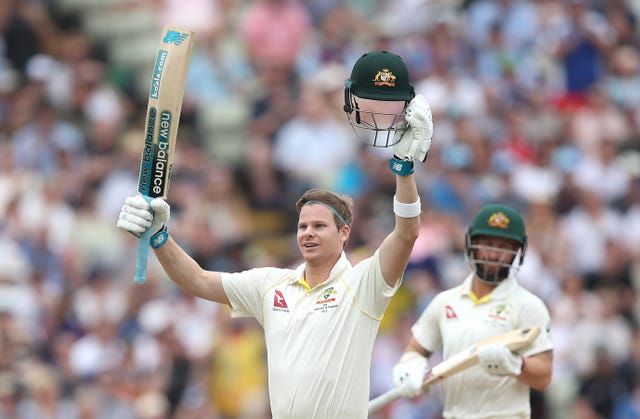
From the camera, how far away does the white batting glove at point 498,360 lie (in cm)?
803

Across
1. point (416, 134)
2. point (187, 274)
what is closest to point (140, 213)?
point (187, 274)

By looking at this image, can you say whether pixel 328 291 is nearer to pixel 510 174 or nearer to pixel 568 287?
pixel 568 287

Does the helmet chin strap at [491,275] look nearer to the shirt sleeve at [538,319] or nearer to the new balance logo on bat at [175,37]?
the shirt sleeve at [538,319]

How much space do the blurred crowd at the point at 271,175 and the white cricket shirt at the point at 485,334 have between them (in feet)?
10.2

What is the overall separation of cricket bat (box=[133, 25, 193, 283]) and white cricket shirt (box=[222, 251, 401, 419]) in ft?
2.79

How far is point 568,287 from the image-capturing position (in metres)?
13.0

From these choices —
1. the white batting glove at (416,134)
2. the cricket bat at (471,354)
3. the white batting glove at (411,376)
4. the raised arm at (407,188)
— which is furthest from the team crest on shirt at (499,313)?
the white batting glove at (416,134)

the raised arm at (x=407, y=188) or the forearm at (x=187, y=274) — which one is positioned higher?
the raised arm at (x=407, y=188)

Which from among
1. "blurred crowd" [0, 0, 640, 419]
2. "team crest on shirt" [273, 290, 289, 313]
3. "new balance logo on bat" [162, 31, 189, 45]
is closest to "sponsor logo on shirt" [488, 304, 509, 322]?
"team crest on shirt" [273, 290, 289, 313]

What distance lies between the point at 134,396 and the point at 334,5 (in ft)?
21.4

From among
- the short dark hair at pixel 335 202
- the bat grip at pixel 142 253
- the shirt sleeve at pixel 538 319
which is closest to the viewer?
the bat grip at pixel 142 253

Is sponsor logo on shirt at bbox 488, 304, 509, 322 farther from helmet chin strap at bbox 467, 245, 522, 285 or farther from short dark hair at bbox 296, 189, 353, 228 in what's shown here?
short dark hair at bbox 296, 189, 353, 228

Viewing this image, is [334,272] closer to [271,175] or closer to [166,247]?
[166,247]

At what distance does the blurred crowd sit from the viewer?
12586 millimetres
